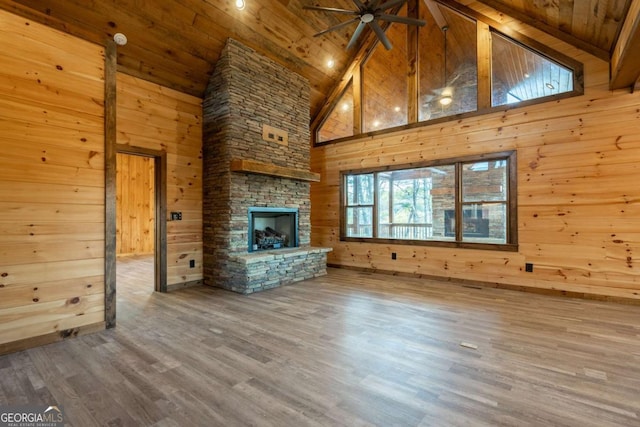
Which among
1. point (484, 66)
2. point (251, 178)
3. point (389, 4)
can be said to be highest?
point (389, 4)

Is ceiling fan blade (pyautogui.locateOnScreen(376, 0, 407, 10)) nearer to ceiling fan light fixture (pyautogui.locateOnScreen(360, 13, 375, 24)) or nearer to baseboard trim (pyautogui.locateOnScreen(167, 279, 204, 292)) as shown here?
ceiling fan light fixture (pyautogui.locateOnScreen(360, 13, 375, 24))

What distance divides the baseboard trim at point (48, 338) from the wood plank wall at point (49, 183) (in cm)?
1

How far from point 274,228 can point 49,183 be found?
3346mm

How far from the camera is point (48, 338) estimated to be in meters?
2.55

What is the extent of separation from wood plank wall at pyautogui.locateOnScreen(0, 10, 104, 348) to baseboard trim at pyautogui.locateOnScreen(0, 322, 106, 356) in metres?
0.01

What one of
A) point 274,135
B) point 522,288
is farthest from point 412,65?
point 522,288

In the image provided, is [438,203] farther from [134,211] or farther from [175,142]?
[134,211]

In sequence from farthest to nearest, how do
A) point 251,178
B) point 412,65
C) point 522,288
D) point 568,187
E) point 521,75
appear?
1. point 412,65
2. point 251,178
3. point 521,75
4. point 522,288
5. point 568,187

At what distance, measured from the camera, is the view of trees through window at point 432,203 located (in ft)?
15.2

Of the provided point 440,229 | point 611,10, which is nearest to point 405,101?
point 440,229

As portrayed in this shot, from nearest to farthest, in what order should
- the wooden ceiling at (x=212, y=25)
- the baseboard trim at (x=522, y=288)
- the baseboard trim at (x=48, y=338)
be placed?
the baseboard trim at (x=48, y=338) → the wooden ceiling at (x=212, y=25) → the baseboard trim at (x=522, y=288)

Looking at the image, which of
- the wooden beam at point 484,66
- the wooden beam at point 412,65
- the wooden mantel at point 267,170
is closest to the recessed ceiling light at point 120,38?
the wooden mantel at point 267,170

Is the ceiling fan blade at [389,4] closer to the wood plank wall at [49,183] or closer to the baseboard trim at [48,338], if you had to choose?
the wood plank wall at [49,183]

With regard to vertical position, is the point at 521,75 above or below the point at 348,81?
below
